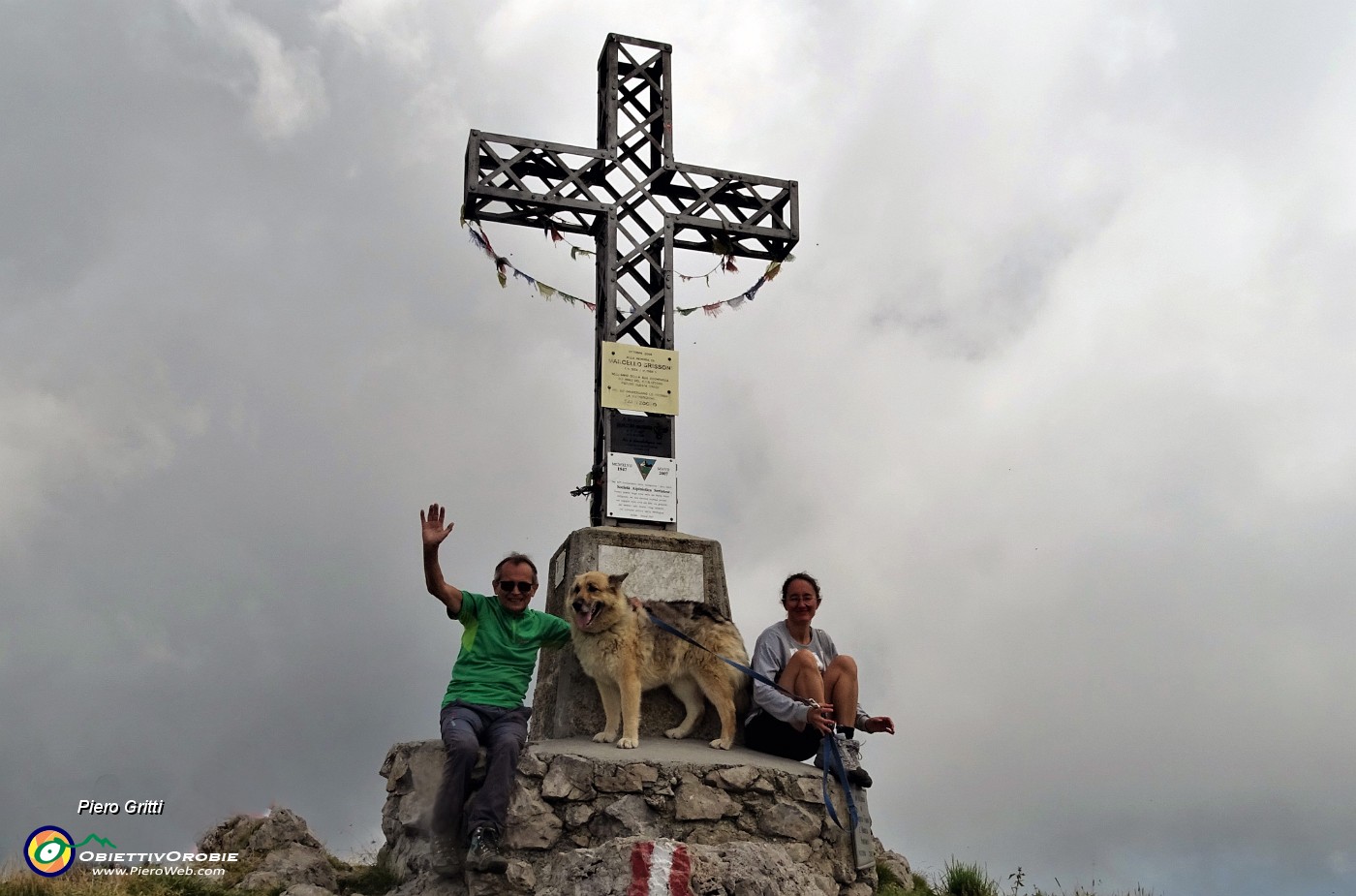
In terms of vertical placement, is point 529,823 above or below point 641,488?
below

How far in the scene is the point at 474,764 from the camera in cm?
638

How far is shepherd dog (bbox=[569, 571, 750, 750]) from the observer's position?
290 inches

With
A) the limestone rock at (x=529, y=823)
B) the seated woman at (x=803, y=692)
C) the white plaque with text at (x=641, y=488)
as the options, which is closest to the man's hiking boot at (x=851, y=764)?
the seated woman at (x=803, y=692)

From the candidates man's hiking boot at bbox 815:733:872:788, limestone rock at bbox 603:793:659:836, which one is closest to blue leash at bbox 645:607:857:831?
man's hiking boot at bbox 815:733:872:788

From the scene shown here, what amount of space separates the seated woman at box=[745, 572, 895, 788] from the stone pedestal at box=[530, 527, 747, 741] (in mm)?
660

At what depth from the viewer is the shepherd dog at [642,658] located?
7.38m

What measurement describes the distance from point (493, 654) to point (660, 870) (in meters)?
1.99

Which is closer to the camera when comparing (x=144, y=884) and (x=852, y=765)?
(x=144, y=884)

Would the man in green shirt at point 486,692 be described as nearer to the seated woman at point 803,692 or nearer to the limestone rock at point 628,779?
the limestone rock at point 628,779

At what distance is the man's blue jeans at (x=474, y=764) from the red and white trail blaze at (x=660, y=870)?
4.06ft

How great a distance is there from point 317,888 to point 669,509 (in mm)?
3914

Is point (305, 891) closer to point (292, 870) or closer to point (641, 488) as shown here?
point (292, 870)

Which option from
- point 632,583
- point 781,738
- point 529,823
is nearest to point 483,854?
point 529,823

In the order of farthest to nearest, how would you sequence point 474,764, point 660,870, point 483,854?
point 474,764, point 483,854, point 660,870
